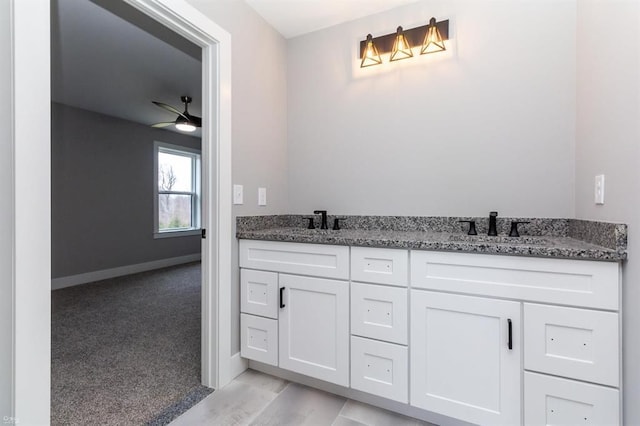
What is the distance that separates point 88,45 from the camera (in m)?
2.45

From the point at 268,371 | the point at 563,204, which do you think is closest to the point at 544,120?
the point at 563,204

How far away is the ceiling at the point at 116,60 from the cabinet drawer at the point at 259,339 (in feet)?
6.75

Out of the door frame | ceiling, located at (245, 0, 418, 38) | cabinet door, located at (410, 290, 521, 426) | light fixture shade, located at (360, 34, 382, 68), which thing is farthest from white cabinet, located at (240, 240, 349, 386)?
ceiling, located at (245, 0, 418, 38)

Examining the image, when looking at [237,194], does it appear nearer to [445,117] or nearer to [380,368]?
[380,368]

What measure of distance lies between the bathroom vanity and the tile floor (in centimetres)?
8

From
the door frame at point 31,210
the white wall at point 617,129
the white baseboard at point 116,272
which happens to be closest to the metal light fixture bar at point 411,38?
the white wall at point 617,129

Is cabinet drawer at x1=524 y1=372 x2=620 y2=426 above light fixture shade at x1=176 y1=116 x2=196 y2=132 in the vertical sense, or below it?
below

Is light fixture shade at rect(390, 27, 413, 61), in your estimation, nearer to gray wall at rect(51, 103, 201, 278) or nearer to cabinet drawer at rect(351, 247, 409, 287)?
cabinet drawer at rect(351, 247, 409, 287)

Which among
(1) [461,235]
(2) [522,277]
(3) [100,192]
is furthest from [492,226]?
(3) [100,192]

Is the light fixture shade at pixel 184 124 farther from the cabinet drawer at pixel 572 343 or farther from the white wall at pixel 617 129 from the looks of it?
the cabinet drawer at pixel 572 343

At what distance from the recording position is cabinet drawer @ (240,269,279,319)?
5.70ft

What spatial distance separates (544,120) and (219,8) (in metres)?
1.90

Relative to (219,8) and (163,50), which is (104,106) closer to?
(163,50)

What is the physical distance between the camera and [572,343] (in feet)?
3.71
